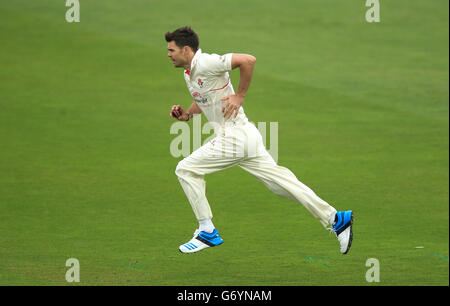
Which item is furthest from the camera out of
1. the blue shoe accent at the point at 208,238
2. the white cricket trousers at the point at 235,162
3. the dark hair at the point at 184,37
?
the blue shoe accent at the point at 208,238

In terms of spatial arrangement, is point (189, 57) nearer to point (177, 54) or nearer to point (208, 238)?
point (177, 54)

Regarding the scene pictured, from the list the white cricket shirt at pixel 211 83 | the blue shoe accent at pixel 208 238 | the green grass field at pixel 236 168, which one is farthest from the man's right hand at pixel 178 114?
the green grass field at pixel 236 168

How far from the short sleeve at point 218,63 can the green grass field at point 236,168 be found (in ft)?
7.22

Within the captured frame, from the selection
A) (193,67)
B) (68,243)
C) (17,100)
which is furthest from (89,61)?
(193,67)

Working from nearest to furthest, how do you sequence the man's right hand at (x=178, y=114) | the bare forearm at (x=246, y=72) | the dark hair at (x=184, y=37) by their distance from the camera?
1. the bare forearm at (x=246, y=72)
2. the dark hair at (x=184, y=37)
3. the man's right hand at (x=178, y=114)

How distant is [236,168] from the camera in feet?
40.7

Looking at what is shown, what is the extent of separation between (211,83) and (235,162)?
0.80 meters

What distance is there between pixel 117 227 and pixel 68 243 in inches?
31.1

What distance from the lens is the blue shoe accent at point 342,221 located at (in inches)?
294

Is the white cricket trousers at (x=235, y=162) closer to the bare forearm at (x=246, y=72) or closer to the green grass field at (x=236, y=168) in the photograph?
the bare forearm at (x=246, y=72)

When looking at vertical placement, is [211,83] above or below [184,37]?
below

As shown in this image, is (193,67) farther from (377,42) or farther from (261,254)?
(377,42)

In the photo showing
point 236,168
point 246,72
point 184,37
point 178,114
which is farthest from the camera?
point 236,168

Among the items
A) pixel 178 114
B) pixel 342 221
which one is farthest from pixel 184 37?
pixel 342 221
